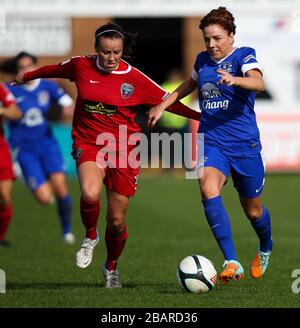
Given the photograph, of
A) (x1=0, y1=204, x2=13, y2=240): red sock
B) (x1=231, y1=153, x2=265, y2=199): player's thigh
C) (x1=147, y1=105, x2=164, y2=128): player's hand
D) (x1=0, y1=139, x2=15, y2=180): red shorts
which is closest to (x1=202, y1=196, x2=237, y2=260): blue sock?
(x1=231, y1=153, x2=265, y2=199): player's thigh

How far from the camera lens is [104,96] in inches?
323

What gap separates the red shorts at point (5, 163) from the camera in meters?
12.2

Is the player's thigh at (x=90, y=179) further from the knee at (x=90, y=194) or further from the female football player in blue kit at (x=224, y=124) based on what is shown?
the female football player in blue kit at (x=224, y=124)

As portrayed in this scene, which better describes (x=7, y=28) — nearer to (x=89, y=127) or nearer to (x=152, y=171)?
(x=152, y=171)

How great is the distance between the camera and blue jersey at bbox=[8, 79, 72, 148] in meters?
13.4

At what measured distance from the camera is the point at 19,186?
74.1 ft

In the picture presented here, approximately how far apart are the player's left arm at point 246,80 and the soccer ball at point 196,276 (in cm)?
150

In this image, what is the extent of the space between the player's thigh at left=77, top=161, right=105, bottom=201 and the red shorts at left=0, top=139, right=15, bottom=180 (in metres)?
4.19

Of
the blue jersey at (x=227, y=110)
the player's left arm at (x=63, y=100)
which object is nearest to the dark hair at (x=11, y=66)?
the player's left arm at (x=63, y=100)

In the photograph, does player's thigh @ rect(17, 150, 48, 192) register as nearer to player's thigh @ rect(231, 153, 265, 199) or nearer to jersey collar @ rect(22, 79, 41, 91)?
jersey collar @ rect(22, 79, 41, 91)

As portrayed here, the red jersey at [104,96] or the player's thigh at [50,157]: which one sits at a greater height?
the red jersey at [104,96]
